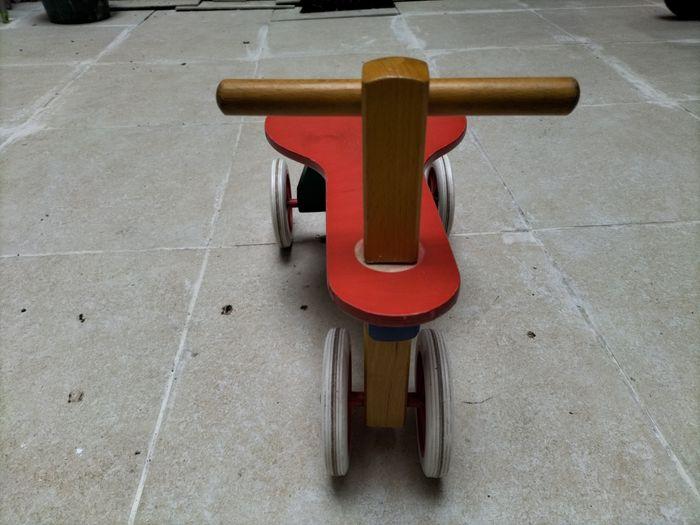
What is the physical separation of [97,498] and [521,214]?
5.74ft

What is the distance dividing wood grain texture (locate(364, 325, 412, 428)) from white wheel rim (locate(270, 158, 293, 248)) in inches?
31.9

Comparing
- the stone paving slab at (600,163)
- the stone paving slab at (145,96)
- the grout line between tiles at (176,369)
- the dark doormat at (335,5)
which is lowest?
the grout line between tiles at (176,369)

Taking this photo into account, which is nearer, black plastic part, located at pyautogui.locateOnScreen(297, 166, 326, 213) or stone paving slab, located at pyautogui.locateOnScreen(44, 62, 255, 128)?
black plastic part, located at pyautogui.locateOnScreen(297, 166, 326, 213)

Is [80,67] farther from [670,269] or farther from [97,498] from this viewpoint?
[670,269]

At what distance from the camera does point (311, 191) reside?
177 centimetres

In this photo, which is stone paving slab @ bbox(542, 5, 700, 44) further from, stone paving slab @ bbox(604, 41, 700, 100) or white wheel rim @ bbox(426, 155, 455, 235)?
white wheel rim @ bbox(426, 155, 455, 235)

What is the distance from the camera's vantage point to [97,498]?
1.16 meters

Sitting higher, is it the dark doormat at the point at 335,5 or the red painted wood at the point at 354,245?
the red painted wood at the point at 354,245

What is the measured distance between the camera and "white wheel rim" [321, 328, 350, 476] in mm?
1058

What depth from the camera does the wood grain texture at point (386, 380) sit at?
102 centimetres

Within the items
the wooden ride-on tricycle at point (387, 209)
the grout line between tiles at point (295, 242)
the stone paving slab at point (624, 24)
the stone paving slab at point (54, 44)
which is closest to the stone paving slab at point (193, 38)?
the stone paving slab at point (54, 44)

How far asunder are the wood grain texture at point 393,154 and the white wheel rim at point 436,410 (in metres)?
0.27

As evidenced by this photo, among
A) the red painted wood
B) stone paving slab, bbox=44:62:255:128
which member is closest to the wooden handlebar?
the red painted wood

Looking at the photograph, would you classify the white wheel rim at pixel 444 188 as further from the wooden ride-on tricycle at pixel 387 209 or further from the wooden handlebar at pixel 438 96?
the wooden handlebar at pixel 438 96
